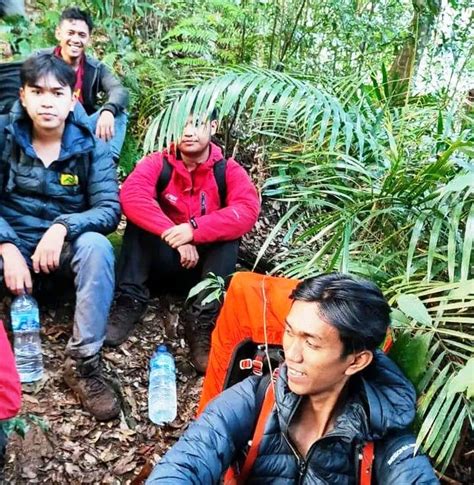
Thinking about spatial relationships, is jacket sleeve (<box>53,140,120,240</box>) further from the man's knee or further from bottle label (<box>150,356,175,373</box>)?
bottle label (<box>150,356,175,373</box>)

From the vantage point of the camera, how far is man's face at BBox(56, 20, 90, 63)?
16.1 ft

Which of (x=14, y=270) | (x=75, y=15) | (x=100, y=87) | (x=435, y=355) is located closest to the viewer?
(x=435, y=355)

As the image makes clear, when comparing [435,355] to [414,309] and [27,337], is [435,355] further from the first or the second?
[27,337]

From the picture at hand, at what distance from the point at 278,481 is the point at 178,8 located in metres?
5.71

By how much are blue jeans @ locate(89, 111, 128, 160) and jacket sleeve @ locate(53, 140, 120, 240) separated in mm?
1210

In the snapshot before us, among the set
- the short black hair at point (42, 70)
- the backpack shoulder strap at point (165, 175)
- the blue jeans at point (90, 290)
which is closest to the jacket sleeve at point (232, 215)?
the backpack shoulder strap at point (165, 175)

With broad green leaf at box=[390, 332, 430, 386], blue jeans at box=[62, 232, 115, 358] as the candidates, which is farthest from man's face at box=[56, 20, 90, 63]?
broad green leaf at box=[390, 332, 430, 386]

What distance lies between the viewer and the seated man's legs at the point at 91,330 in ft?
10.6

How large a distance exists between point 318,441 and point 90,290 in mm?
1610

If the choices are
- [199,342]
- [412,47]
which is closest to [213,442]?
[199,342]

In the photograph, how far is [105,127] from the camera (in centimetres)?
480

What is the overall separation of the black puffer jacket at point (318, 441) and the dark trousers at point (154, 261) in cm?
155

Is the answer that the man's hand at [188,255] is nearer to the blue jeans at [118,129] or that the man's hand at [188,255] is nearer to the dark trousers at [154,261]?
the dark trousers at [154,261]

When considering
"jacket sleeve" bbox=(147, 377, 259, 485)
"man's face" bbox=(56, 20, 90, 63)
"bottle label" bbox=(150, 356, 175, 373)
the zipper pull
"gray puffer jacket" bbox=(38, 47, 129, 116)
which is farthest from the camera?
"gray puffer jacket" bbox=(38, 47, 129, 116)
